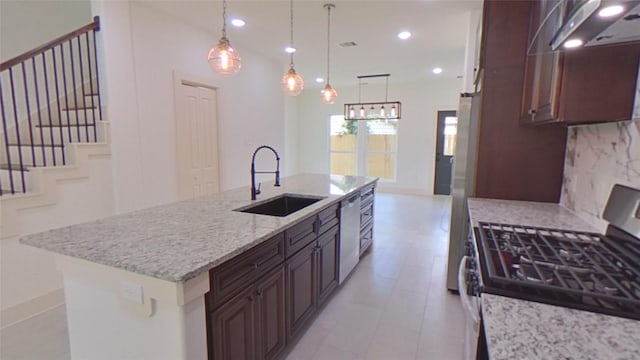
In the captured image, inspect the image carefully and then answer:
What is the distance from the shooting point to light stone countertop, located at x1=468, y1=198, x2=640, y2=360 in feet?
2.44

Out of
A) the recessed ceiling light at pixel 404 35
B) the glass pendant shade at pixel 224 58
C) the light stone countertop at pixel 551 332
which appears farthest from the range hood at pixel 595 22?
the recessed ceiling light at pixel 404 35

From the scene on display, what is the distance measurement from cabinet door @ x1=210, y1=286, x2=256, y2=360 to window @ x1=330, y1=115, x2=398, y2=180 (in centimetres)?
732

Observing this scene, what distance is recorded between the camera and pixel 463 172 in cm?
283

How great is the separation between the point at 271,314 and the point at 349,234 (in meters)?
1.44

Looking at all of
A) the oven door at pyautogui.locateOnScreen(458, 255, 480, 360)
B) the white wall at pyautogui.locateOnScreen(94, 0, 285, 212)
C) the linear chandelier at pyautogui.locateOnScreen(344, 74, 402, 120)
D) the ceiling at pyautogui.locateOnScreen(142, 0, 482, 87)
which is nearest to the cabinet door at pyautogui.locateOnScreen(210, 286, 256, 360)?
the oven door at pyautogui.locateOnScreen(458, 255, 480, 360)

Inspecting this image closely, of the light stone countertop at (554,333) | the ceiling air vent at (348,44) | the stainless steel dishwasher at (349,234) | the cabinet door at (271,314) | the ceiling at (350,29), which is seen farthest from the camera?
the ceiling air vent at (348,44)

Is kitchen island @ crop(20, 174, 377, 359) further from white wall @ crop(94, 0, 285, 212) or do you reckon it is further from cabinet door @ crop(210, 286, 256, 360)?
white wall @ crop(94, 0, 285, 212)

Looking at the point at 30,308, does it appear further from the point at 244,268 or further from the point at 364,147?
the point at 364,147

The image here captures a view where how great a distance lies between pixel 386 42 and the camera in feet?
15.2

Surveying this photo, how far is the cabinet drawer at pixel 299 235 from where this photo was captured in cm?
195

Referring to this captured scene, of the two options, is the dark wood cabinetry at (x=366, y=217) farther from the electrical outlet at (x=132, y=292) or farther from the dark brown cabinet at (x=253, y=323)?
the electrical outlet at (x=132, y=292)

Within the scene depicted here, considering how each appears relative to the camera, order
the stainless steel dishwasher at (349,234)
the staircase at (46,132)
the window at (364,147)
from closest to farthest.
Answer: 1. the staircase at (46,132)
2. the stainless steel dishwasher at (349,234)
3. the window at (364,147)

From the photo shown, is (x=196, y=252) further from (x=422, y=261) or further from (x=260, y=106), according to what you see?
(x=260, y=106)

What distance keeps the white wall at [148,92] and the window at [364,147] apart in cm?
455
